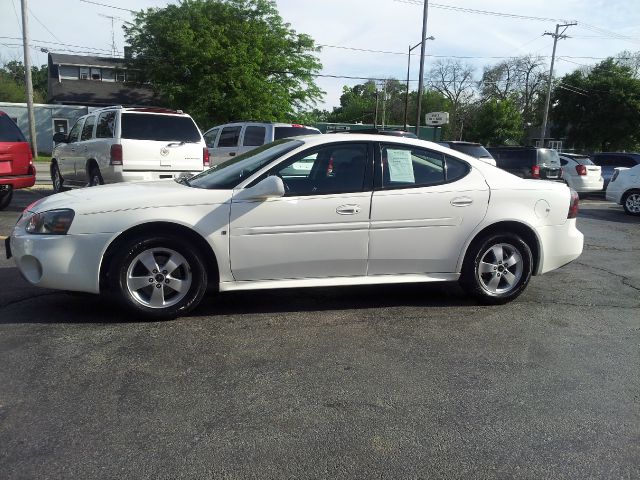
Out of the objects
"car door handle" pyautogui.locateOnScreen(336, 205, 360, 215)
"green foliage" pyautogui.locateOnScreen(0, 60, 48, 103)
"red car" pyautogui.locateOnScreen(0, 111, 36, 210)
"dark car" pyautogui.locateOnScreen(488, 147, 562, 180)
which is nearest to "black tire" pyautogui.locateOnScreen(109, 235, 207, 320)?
"car door handle" pyautogui.locateOnScreen(336, 205, 360, 215)

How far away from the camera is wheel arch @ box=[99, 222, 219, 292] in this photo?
176 inches

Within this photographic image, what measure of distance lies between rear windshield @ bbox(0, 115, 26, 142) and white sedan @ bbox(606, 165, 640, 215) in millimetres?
13627

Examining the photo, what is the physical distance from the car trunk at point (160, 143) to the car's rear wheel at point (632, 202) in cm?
1063

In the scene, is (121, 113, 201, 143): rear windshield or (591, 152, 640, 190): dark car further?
→ (591, 152, 640, 190): dark car

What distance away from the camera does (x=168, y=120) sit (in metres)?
10.3

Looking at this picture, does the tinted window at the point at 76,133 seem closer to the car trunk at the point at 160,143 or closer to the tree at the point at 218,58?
the car trunk at the point at 160,143

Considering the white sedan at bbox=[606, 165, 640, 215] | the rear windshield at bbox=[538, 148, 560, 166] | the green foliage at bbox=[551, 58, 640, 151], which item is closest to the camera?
the white sedan at bbox=[606, 165, 640, 215]

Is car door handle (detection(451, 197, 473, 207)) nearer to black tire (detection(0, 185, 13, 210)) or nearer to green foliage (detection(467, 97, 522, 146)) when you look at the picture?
black tire (detection(0, 185, 13, 210))

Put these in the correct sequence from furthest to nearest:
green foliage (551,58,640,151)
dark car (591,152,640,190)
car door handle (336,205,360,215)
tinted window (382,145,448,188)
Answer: green foliage (551,58,640,151) < dark car (591,152,640,190) < tinted window (382,145,448,188) < car door handle (336,205,360,215)

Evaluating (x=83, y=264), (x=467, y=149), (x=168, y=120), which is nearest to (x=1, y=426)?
(x=83, y=264)

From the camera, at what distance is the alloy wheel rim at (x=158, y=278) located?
4512 mm

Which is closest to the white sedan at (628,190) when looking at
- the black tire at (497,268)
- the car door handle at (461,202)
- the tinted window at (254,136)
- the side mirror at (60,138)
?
the tinted window at (254,136)

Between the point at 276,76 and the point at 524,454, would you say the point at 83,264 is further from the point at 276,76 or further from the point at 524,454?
the point at 276,76

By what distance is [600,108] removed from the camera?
44125 mm
